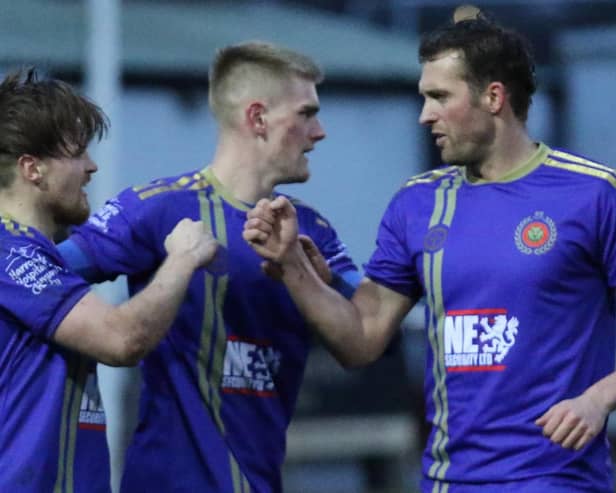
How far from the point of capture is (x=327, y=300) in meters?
4.86

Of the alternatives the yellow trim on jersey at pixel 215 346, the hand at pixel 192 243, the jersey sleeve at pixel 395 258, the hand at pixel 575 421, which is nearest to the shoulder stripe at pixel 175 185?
the yellow trim on jersey at pixel 215 346

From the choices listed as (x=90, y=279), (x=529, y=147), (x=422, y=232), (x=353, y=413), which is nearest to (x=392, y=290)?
(x=422, y=232)

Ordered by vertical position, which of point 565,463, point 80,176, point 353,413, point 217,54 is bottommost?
point 353,413

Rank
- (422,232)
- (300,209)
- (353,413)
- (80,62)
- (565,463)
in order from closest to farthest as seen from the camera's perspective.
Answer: (565,463)
(422,232)
(300,209)
(353,413)
(80,62)

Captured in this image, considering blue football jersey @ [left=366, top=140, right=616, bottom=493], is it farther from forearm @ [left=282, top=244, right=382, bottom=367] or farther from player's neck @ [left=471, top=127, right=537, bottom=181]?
forearm @ [left=282, top=244, right=382, bottom=367]

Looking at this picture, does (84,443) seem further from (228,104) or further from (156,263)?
(228,104)

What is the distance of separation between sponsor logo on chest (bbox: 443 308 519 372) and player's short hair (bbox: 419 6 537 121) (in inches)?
26.6

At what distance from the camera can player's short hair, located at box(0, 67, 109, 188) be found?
4617 millimetres

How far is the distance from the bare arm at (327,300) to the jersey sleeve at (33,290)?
61 centimetres

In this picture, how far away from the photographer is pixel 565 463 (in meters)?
4.53

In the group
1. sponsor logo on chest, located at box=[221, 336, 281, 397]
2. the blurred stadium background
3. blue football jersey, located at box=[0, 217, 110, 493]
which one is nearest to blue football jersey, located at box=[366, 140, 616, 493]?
sponsor logo on chest, located at box=[221, 336, 281, 397]

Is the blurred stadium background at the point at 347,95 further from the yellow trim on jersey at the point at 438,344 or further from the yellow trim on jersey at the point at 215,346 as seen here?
the yellow trim on jersey at the point at 438,344

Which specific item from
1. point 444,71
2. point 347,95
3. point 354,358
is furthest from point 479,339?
point 347,95

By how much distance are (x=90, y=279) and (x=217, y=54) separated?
1044 mm
